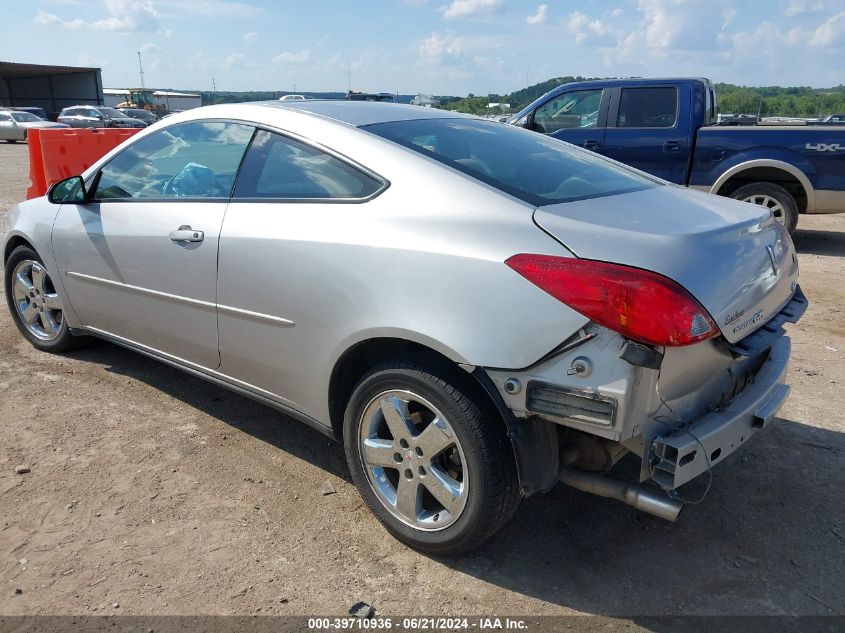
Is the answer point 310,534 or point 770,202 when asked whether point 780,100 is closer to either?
point 770,202

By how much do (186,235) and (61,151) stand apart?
19.7 ft

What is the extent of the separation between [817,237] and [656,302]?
9071 millimetres

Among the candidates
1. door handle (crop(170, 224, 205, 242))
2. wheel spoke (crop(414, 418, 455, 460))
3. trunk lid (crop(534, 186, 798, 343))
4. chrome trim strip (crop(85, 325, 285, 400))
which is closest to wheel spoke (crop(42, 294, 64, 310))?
chrome trim strip (crop(85, 325, 285, 400))

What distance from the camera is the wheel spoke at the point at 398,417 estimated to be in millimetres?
2697

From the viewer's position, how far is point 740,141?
8.34m

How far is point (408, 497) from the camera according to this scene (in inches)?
109

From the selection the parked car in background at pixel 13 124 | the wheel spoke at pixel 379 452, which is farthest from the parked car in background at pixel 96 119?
the wheel spoke at pixel 379 452

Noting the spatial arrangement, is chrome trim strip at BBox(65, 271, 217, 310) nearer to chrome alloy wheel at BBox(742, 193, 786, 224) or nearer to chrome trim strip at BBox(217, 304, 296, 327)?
chrome trim strip at BBox(217, 304, 296, 327)

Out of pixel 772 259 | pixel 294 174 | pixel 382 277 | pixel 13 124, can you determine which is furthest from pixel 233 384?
pixel 13 124

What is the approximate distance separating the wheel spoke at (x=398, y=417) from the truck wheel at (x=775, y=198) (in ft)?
22.8

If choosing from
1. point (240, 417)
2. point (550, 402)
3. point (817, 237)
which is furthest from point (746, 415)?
point (817, 237)

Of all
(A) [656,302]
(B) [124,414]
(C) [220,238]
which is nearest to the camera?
(A) [656,302]

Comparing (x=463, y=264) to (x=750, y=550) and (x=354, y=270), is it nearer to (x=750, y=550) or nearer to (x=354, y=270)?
(x=354, y=270)

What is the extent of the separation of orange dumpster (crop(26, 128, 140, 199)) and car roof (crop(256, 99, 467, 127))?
5827 mm
